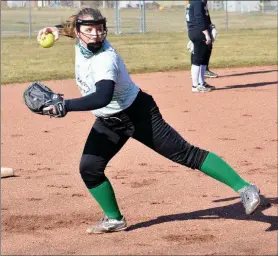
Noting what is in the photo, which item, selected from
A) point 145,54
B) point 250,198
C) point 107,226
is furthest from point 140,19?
point 250,198

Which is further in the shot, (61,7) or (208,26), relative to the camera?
(61,7)

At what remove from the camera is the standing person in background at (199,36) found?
1476cm

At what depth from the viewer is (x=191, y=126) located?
11812 mm

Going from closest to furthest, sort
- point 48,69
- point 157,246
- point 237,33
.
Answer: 1. point 157,246
2. point 48,69
3. point 237,33

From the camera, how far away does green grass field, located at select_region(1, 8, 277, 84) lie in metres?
20.2

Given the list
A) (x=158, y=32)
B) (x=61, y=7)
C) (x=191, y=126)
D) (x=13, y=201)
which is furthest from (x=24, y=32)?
(x=13, y=201)

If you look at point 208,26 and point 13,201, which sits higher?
point 208,26

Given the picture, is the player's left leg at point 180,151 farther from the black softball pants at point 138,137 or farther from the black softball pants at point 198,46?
the black softball pants at point 198,46

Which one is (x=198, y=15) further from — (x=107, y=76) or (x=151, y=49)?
(x=151, y=49)

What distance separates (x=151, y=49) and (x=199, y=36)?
35.3ft

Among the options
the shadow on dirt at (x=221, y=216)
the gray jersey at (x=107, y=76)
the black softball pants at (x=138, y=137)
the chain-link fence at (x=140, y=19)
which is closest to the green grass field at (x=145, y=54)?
the chain-link fence at (x=140, y=19)

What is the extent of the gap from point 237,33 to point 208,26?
17830mm

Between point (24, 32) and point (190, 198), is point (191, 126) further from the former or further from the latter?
point (24, 32)

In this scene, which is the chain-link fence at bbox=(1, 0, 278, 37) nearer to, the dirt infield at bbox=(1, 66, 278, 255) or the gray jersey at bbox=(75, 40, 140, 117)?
the dirt infield at bbox=(1, 66, 278, 255)
